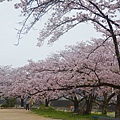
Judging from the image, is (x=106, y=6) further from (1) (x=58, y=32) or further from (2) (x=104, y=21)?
(1) (x=58, y=32)

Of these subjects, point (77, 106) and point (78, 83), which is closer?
point (78, 83)

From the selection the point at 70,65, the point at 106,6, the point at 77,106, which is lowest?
the point at 77,106

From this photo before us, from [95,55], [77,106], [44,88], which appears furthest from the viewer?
[77,106]

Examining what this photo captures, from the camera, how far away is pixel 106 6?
7.43m

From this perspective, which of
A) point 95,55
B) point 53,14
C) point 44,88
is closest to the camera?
point 53,14

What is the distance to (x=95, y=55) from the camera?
34.1 feet

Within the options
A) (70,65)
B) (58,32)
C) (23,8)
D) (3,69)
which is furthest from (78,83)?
(3,69)

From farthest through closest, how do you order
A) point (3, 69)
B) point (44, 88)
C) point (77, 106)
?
1. point (3, 69)
2. point (77, 106)
3. point (44, 88)

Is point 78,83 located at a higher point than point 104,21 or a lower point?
lower

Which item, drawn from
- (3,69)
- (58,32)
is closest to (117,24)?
(58,32)

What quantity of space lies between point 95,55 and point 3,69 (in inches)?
1092

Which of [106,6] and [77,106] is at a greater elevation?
[106,6]

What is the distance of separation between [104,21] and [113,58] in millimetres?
3407

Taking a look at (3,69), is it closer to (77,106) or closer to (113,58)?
(77,106)
